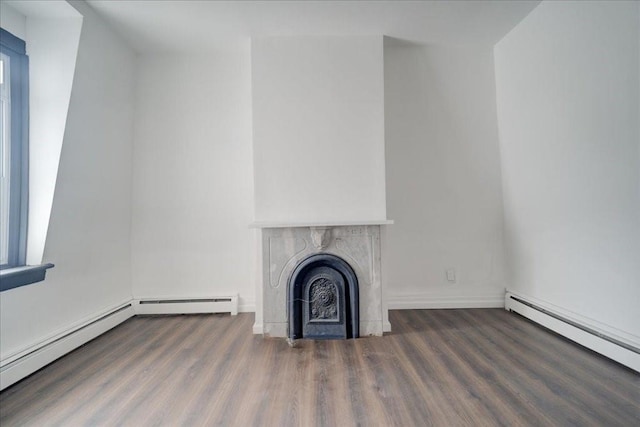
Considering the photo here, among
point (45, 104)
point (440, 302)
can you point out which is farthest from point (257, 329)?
point (45, 104)

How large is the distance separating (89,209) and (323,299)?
2.14 metres

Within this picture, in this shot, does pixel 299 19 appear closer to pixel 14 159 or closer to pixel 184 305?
pixel 14 159

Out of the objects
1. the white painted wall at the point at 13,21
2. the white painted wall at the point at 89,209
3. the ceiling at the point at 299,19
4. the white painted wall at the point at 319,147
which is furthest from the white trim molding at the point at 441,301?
the white painted wall at the point at 13,21

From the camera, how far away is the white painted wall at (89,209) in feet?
6.79

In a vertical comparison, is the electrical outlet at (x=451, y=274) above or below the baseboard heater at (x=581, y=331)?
above

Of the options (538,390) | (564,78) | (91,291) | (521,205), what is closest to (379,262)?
(538,390)

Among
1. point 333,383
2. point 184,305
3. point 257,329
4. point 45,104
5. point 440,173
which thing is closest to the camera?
point 333,383

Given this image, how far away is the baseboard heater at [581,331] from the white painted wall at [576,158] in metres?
0.06

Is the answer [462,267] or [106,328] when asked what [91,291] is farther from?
[462,267]

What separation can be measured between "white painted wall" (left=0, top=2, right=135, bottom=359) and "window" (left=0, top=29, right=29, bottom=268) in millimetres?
185

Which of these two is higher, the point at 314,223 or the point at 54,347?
the point at 314,223

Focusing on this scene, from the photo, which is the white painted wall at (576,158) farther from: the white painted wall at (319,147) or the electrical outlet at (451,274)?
the white painted wall at (319,147)

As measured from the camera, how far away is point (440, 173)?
3.22m

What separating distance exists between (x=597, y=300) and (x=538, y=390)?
0.95 metres
